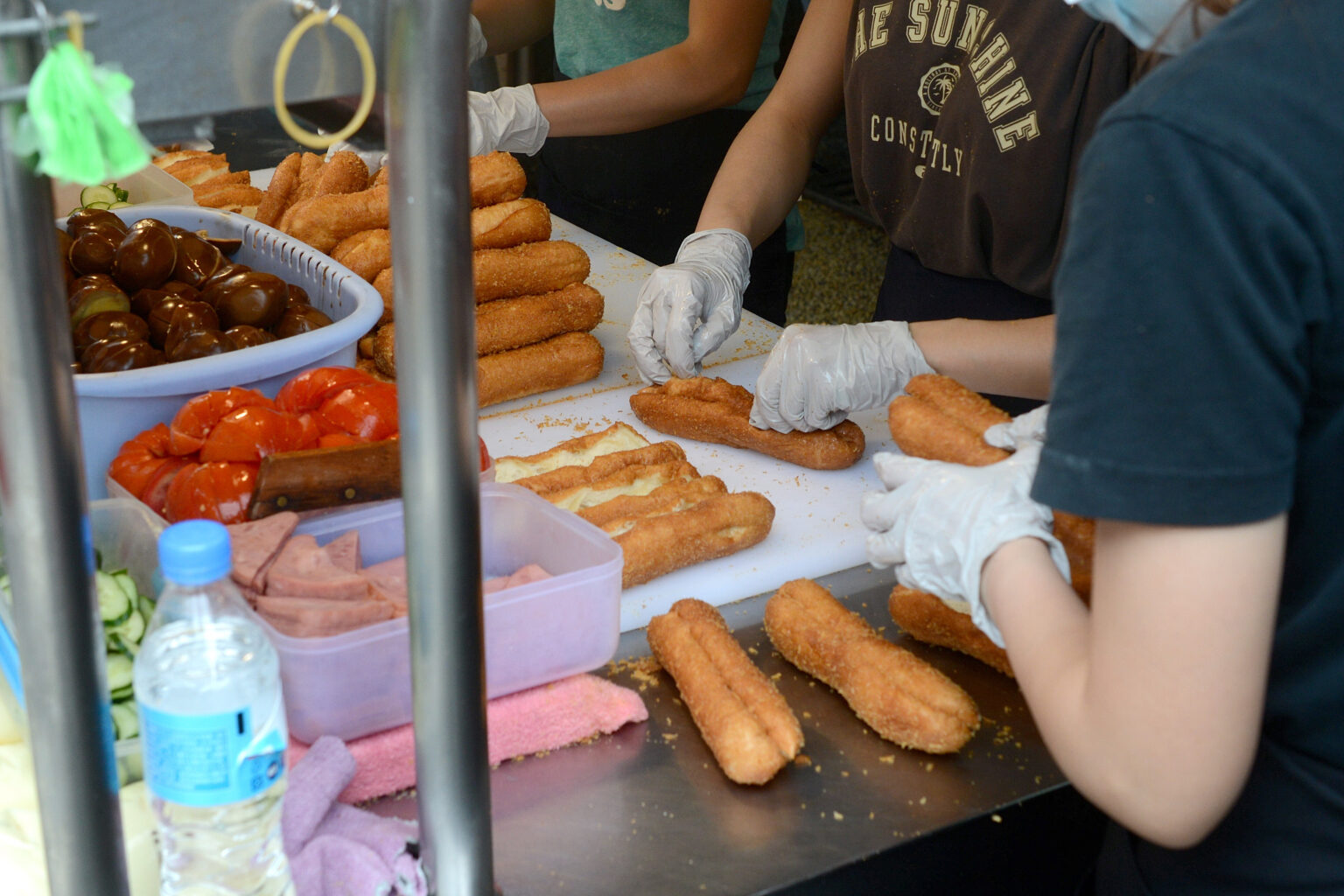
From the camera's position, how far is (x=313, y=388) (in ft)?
5.76

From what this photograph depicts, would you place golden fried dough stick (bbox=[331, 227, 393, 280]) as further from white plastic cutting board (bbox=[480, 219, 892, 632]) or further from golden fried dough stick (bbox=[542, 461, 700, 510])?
golden fried dough stick (bbox=[542, 461, 700, 510])

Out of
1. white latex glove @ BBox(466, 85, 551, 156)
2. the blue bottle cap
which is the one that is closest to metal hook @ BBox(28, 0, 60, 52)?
the blue bottle cap

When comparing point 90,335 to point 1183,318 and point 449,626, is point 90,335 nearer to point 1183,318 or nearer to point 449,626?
point 449,626

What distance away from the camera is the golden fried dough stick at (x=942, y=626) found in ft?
4.93

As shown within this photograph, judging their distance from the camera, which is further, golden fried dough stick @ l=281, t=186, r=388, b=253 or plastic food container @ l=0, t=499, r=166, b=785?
golden fried dough stick @ l=281, t=186, r=388, b=253

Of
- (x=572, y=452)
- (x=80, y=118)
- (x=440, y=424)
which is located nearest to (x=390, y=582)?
(x=440, y=424)

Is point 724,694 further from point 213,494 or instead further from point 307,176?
point 307,176

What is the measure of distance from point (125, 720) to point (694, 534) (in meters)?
0.84

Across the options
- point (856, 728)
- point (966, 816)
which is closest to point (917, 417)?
point (856, 728)

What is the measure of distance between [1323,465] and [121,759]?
1074 mm

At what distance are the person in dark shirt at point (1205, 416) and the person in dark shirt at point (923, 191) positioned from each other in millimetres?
1162

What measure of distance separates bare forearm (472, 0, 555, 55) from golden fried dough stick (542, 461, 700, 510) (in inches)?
114

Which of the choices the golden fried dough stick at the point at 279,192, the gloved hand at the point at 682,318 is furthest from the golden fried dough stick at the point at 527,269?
the golden fried dough stick at the point at 279,192

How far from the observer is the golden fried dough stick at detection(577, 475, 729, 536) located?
182cm
